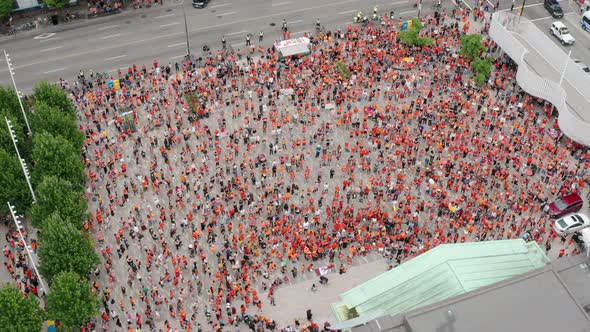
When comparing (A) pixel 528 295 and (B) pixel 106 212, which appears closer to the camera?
(A) pixel 528 295

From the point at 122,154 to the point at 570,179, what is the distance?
44.4m

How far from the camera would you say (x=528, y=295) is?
46062 mm

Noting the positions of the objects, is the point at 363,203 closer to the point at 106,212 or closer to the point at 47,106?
the point at 106,212

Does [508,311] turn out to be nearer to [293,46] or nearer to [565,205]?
[565,205]

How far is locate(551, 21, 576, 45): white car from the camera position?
84.6 meters

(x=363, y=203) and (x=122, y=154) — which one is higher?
(x=122, y=154)

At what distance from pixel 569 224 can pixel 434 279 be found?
19896 millimetres

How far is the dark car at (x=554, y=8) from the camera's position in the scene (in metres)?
89.4

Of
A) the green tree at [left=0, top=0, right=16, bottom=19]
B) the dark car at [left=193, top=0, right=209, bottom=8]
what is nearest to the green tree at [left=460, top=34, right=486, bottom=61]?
the dark car at [left=193, top=0, right=209, bottom=8]

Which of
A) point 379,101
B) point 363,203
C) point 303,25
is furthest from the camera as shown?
point 303,25

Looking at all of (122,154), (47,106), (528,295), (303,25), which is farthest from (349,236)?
(303,25)

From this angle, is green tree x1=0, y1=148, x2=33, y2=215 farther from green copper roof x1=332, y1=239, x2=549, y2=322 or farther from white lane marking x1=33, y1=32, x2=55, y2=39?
green copper roof x1=332, y1=239, x2=549, y2=322

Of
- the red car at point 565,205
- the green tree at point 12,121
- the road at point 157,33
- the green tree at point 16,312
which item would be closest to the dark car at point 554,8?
the road at point 157,33

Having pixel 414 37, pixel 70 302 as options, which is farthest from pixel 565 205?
pixel 70 302
